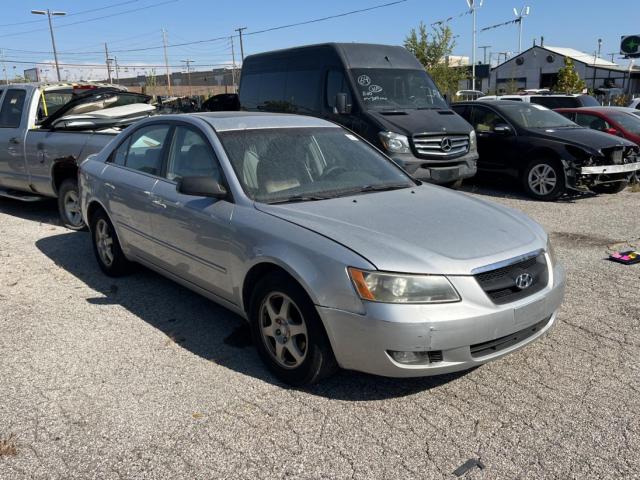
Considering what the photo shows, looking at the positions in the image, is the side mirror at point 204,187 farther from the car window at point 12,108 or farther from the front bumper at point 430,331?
the car window at point 12,108

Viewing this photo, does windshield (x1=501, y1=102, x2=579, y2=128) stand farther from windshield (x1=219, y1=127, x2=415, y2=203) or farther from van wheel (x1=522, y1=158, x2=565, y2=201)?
windshield (x1=219, y1=127, x2=415, y2=203)

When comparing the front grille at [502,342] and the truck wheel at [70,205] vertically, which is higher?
the truck wheel at [70,205]

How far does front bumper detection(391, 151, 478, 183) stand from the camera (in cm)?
882

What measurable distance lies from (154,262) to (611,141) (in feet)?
26.6

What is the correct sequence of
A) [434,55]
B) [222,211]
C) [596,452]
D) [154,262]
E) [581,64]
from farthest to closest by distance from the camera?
[581,64] < [434,55] < [154,262] < [222,211] < [596,452]

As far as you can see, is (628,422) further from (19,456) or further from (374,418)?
(19,456)

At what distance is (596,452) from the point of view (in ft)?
9.20

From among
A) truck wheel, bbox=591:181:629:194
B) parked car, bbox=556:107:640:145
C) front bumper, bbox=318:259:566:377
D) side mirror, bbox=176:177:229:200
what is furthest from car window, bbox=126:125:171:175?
parked car, bbox=556:107:640:145

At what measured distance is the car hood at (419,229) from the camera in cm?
305

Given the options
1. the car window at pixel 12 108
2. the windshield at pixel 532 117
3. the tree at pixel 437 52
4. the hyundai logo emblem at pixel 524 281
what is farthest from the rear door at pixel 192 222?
the tree at pixel 437 52

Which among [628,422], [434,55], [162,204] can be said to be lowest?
[628,422]

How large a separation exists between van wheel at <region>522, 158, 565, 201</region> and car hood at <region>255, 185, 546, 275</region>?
241 inches

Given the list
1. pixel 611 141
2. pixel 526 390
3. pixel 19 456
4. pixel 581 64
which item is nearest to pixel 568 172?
pixel 611 141

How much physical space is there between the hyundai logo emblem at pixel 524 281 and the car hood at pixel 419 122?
589 centimetres
